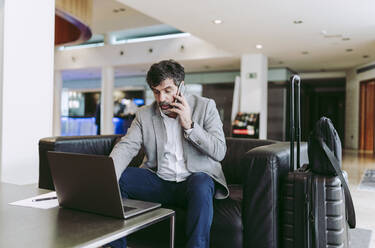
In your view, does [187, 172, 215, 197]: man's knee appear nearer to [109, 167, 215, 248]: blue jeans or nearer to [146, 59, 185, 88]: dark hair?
[109, 167, 215, 248]: blue jeans

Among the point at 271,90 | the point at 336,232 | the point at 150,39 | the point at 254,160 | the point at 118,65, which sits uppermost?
the point at 150,39

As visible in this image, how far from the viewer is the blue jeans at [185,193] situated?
5.46ft

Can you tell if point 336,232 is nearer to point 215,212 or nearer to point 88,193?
point 215,212

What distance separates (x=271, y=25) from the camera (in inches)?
254

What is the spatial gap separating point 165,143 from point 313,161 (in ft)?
2.81

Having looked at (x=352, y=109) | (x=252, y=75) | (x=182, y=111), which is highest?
(x=252, y=75)

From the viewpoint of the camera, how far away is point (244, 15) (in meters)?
5.87

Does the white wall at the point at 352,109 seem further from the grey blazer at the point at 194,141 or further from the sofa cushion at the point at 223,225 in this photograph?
the sofa cushion at the point at 223,225

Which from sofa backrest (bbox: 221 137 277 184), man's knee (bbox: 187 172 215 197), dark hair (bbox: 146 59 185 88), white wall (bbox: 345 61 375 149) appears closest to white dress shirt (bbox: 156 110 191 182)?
man's knee (bbox: 187 172 215 197)

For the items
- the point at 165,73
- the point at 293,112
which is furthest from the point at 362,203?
the point at 165,73

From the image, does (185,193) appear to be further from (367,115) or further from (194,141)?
(367,115)

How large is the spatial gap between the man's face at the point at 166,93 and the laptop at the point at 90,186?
0.66 metres

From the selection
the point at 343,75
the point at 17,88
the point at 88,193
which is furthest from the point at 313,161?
the point at 343,75

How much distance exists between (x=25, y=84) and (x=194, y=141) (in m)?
2.08
